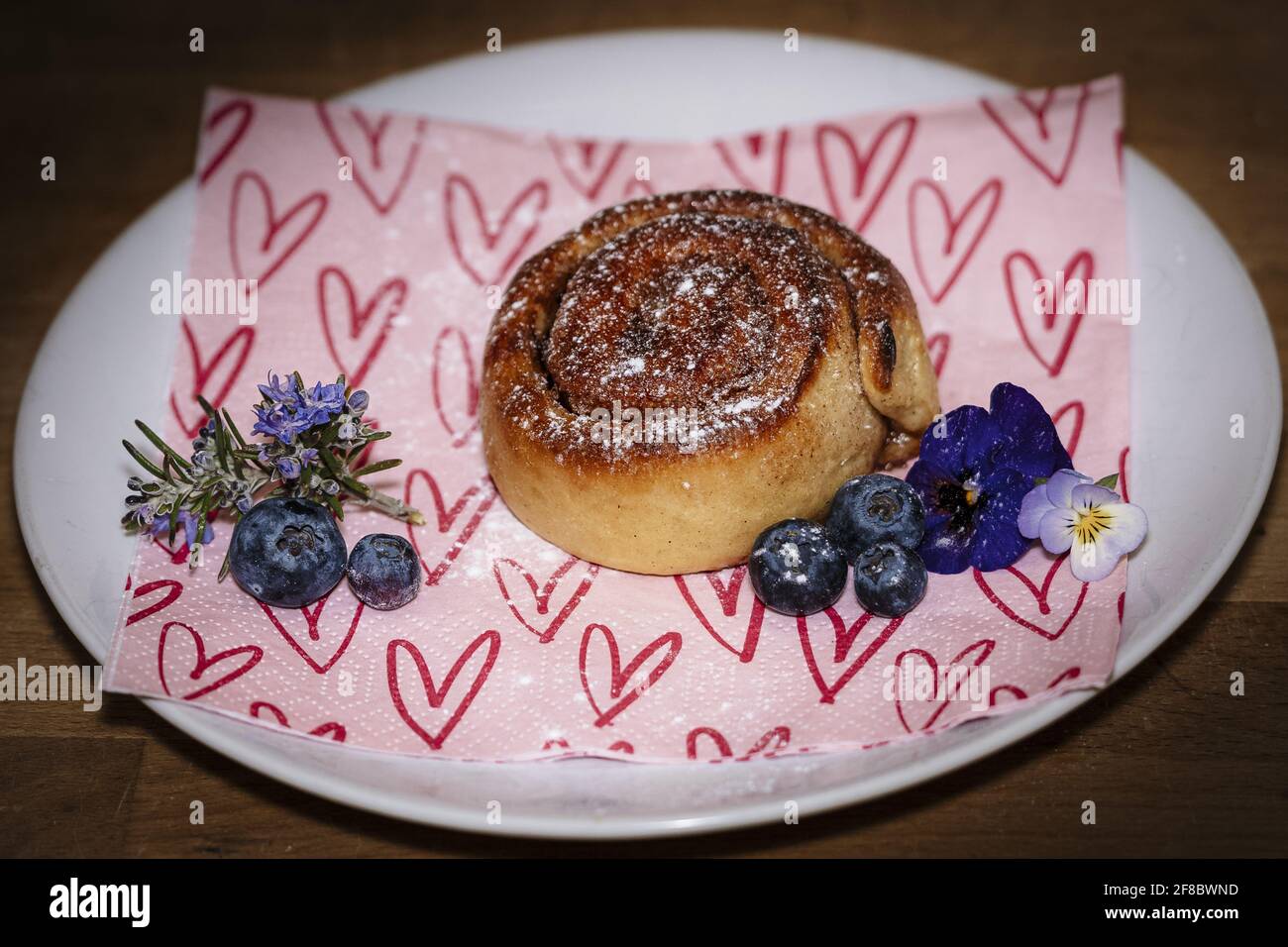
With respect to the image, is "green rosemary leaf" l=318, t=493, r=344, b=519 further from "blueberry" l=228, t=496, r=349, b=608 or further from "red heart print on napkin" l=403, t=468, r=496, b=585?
"red heart print on napkin" l=403, t=468, r=496, b=585

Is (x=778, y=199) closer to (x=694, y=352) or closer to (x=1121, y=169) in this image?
(x=694, y=352)

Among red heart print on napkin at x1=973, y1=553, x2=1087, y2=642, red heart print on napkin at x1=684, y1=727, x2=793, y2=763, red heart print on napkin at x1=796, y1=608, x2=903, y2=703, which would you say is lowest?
red heart print on napkin at x1=684, y1=727, x2=793, y2=763

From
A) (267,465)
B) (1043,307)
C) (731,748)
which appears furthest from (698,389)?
(1043,307)

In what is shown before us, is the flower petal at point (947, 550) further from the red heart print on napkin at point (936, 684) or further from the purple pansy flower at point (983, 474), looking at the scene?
the red heart print on napkin at point (936, 684)

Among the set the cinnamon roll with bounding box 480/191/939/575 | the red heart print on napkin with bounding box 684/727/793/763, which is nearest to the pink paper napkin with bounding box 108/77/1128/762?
the red heart print on napkin with bounding box 684/727/793/763

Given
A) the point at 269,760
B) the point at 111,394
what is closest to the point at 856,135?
the point at 111,394

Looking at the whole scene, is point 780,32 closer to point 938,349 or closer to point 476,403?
point 938,349
